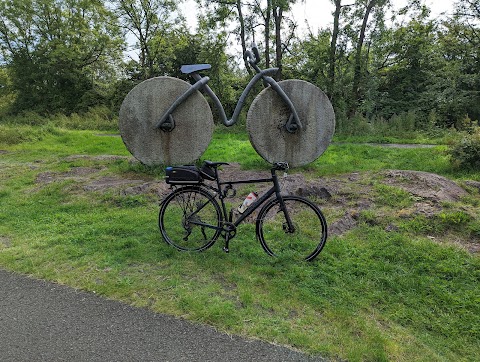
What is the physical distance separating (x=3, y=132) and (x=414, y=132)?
1620 centimetres

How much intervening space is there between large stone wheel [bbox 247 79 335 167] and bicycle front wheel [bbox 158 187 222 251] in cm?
245

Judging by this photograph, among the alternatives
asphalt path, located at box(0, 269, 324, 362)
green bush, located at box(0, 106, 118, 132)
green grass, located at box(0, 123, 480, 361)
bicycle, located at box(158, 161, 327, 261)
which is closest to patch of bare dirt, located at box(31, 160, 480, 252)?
green grass, located at box(0, 123, 480, 361)

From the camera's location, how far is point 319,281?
3.40m

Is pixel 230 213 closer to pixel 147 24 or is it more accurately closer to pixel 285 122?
pixel 285 122

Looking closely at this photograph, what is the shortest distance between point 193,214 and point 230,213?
0.45 m

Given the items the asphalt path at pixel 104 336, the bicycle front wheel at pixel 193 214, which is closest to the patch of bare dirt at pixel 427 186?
the bicycle front wheel at pixel 193 214

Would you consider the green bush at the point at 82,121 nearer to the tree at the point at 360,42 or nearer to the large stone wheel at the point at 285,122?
the tree at the point at 360,42

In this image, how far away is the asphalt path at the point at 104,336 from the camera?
94.7 inches

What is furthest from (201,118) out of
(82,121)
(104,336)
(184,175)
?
(82,121)

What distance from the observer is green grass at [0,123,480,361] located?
8.70ft

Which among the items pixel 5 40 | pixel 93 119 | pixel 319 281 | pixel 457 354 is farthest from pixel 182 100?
pixel 5 40

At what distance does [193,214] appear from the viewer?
4059 mm

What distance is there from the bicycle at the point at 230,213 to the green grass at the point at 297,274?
0.19 meters

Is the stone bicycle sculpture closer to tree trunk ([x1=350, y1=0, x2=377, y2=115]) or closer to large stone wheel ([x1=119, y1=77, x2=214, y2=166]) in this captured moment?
large stone wheel ([x1=119, y1=77, x2=214, y2=166])
